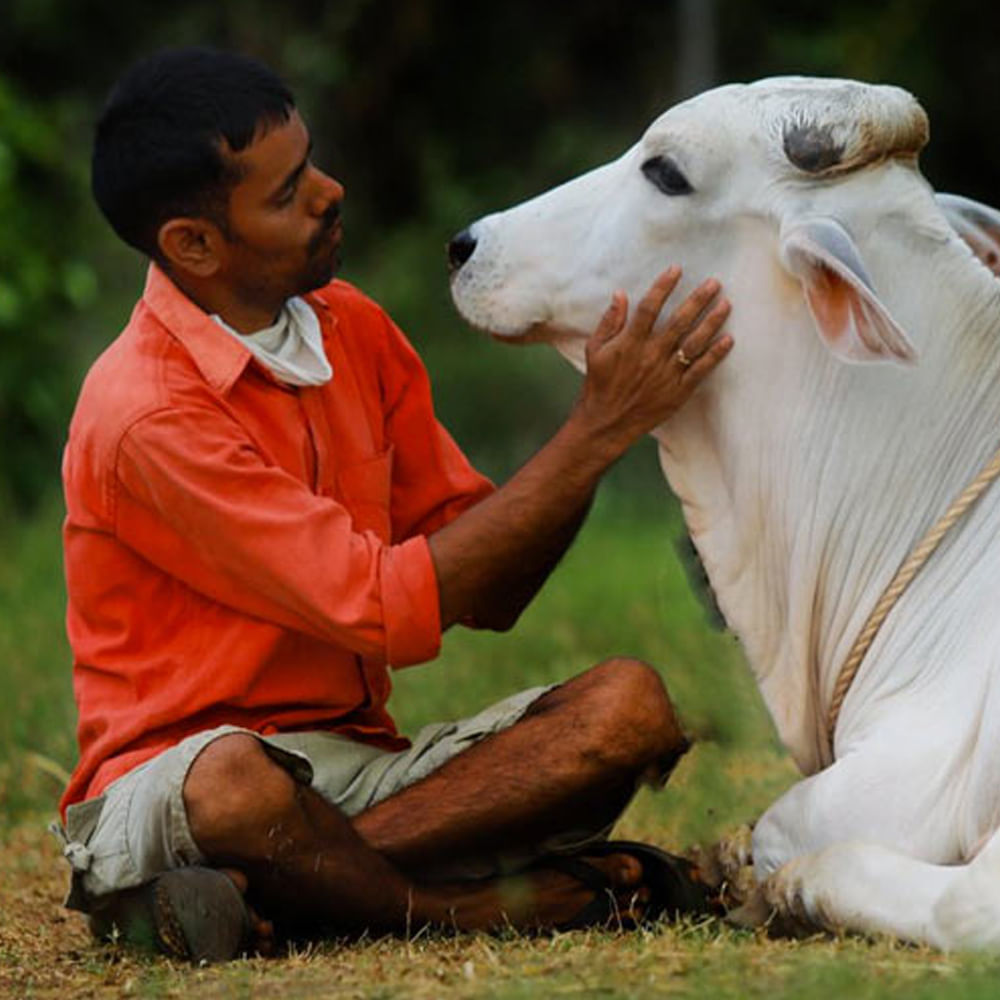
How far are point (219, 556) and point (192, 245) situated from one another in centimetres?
55

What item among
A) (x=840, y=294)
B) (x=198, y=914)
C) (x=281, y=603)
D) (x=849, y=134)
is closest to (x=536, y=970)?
(x=198, y=914)

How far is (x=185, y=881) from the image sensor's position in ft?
12.5

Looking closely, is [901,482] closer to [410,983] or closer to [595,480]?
[595,480]

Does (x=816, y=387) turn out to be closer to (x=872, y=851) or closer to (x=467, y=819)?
(x=872, y=851)

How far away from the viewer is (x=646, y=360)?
12.8 feet

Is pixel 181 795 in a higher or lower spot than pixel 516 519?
lower

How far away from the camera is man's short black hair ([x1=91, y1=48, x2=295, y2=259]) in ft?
13.4

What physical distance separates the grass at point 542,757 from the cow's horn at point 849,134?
1165mm

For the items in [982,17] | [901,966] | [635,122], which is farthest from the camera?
[635,122]

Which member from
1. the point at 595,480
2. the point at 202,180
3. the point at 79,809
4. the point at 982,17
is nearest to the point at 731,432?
the point at 595,480

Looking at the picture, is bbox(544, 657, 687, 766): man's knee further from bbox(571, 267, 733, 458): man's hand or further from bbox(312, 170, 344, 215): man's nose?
bbox(312, 170, 344, 215): man's nose

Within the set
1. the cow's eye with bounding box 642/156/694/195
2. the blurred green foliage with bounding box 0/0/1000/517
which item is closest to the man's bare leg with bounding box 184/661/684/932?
the cow's eye with bounding box 642/156/694/195

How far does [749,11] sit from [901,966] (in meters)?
11.3

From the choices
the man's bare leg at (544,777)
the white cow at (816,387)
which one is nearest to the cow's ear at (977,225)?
the white cow at (816,387)
